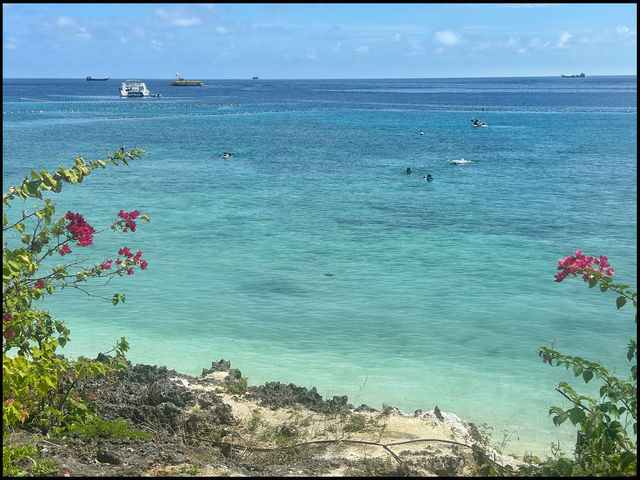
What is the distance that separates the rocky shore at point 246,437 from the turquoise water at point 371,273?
1.59 m

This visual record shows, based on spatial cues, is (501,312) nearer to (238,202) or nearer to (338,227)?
(338,227)

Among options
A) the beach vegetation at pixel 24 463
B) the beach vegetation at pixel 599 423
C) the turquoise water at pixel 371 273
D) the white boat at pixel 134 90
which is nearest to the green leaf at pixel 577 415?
the beach vegetation at pixel 599 423

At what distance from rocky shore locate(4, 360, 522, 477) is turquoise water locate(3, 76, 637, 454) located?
1.59m

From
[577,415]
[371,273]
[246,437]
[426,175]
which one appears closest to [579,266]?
[577,415]

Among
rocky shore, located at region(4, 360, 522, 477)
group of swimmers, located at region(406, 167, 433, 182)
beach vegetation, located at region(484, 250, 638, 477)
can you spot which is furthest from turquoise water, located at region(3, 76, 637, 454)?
beach vegetation, located at region(484, 250, 638, 477)

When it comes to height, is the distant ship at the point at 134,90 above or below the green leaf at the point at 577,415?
above

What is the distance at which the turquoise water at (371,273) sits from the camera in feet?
33.9

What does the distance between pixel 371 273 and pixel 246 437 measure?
9.44 metres

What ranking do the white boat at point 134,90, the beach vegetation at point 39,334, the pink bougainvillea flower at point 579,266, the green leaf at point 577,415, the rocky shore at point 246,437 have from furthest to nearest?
the white boat at point 134,90 → the rocky shore at point 246,437 → the beach vegetation at point 39,334 → the pink bougainvillea flower at point 579,266 → the green leaf at point 577,415

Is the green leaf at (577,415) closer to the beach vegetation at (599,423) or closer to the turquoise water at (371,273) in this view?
the beach vegetation at (599,423)

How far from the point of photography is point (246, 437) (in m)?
6.71

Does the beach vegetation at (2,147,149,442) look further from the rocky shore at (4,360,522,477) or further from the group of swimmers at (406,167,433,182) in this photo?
the group of swimmers at (406,167,433,182)

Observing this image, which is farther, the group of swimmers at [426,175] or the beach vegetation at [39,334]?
the group of swimmers at [426,175]

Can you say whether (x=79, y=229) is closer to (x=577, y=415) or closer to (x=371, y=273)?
(x=577, y=415)
